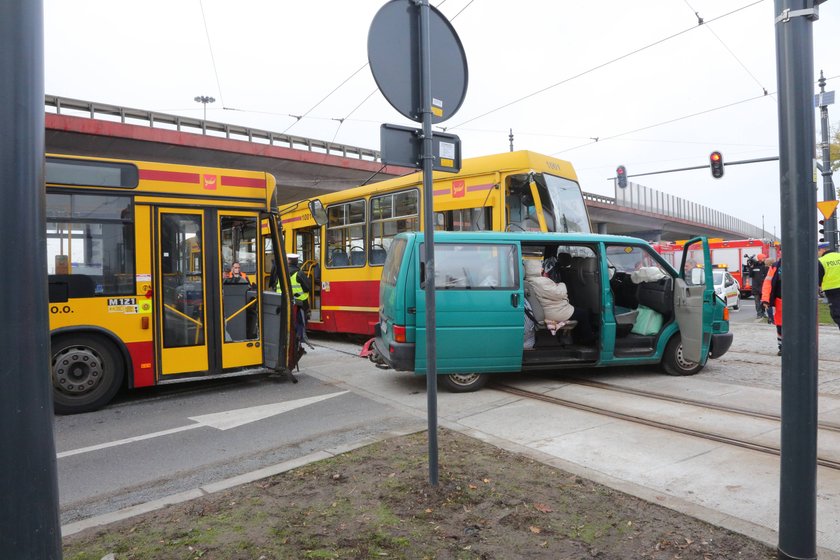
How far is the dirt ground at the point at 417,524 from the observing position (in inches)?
117

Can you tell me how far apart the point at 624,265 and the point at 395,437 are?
16.0ft

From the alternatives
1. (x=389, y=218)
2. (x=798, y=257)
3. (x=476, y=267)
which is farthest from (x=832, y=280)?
(x=798, y=257)

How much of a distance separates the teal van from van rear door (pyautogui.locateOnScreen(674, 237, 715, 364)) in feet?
0.04

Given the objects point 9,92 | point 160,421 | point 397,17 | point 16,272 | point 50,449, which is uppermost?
point 397,17

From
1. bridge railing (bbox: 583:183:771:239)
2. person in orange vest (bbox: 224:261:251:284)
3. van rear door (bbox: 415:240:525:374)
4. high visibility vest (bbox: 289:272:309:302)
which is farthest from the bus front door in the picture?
bridge railing (bbox: 583:183:771:239)

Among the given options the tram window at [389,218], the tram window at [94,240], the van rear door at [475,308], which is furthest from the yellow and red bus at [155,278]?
the tram window at [389,218]

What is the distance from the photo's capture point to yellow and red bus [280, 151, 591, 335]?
Result: 880 cm

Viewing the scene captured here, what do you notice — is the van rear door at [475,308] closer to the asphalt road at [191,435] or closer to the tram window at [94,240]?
the asphalt road at [191,435]

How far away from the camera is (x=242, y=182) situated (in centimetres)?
761

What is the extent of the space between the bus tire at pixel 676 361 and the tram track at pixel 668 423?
A: 1.10 m

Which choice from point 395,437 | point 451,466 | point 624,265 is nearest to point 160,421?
point 395,437

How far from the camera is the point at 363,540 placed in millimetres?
3053

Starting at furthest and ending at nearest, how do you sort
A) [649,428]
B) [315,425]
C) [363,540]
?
1. [315,425]
2. [649,428]
3. [363,540]

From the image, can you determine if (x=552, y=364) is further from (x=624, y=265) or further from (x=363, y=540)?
(x=363, y=540)
